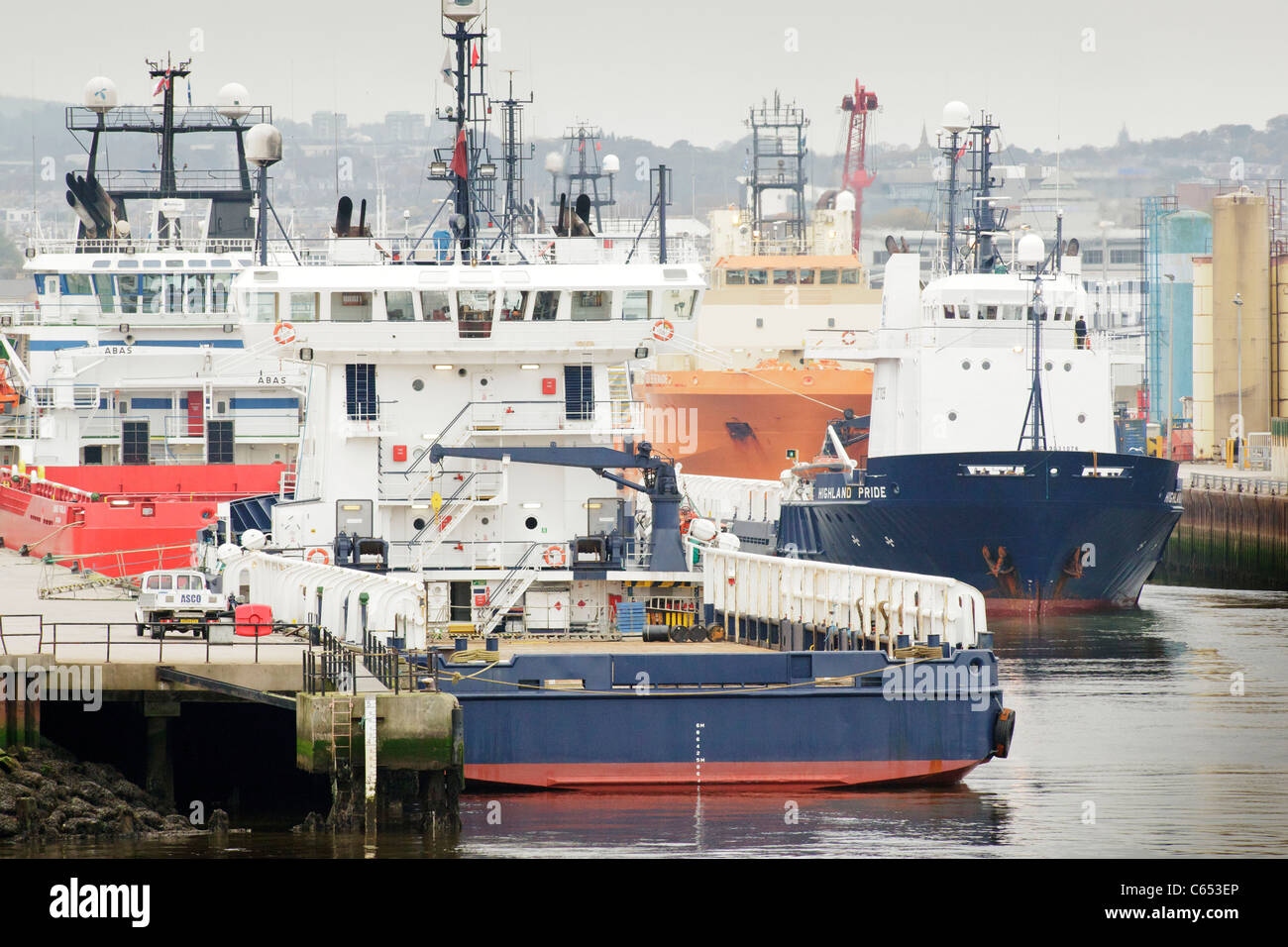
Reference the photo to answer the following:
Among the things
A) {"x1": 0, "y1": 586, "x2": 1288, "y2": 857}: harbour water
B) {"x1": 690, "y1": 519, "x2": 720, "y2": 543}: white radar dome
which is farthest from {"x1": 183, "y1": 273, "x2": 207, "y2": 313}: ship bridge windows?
{"x1": 0, "y1": 586, "x2": 1288, "y2": 857}: harbour water

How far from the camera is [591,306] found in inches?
1304

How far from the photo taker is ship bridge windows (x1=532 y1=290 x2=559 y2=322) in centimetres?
3291

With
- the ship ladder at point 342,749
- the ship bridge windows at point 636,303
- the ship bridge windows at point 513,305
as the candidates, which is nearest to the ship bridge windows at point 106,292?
the ship bridge windows at point 513,305

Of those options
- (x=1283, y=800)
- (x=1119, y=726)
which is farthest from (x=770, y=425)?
(x=1283, y=800)

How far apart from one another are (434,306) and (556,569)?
185 inches

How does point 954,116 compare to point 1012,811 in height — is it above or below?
above

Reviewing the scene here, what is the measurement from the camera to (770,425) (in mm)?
81312

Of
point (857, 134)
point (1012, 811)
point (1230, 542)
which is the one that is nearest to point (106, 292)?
point (1012, 811)

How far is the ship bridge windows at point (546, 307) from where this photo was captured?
108 ft

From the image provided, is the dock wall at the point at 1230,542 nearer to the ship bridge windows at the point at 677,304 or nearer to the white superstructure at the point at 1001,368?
the white superstructure at the point at 1001,368

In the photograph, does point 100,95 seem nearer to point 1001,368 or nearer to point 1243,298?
point 1001,368

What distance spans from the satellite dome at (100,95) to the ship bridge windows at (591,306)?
95.7 feet
